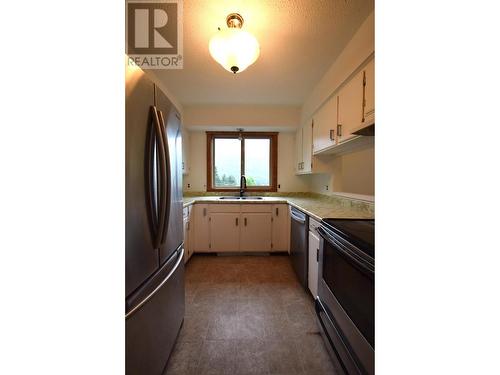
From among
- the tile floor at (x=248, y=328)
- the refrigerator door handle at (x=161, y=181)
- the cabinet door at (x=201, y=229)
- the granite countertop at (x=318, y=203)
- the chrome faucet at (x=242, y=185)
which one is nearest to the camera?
the refrigerator door handle at (x=161, y=181)

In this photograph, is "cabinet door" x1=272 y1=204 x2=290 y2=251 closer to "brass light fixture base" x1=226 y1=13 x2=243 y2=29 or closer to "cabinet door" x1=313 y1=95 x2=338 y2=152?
"cabinet door" x1=313 y1=95 x2=338 y2=152

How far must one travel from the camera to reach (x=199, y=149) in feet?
12.0

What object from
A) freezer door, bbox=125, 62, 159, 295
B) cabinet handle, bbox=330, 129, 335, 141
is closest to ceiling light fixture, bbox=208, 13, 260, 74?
freezer door, bbox=125, 62, 159, 295

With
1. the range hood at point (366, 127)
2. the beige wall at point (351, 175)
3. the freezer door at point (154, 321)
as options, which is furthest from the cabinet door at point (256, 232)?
the range hood at point (366, 127)

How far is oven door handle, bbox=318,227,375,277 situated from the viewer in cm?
88

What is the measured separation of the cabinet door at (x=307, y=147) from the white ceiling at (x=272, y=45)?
478mm

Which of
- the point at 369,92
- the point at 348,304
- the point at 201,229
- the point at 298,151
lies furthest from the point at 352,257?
the point at 298,151

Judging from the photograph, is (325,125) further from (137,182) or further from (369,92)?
(137,182)


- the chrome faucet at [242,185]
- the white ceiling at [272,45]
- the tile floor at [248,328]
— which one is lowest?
the tile floor at [248,328]

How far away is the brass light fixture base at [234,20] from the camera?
57.6 inches

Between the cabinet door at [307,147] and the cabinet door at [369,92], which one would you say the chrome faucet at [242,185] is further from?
the cabinet door at [369,92]

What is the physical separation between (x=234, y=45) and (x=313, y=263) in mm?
1835
